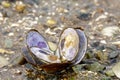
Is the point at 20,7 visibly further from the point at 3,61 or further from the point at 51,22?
the point at 3,61

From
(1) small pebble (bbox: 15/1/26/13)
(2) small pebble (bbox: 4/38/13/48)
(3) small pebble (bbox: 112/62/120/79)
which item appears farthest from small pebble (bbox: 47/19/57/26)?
(3) small pebble (bbox: 112/62/120/79)

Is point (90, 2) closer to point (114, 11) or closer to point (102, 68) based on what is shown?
point (114, 11)

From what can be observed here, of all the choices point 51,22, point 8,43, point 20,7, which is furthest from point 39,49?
point 20,7

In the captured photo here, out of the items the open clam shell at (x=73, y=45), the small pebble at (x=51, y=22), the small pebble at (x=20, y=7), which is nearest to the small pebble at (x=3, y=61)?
the open clam shell at (x=73, y=45)

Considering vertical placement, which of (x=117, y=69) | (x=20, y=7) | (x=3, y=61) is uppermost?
(x=20, y=7)

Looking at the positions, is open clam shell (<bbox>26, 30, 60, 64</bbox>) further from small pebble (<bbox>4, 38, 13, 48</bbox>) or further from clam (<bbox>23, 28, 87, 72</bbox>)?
small pebble (<bbox>4, 38, 13, 48</bbox>)

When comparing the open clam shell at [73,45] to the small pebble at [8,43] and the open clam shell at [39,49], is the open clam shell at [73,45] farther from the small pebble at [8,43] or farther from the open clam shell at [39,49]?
the small pebble at [8,43]

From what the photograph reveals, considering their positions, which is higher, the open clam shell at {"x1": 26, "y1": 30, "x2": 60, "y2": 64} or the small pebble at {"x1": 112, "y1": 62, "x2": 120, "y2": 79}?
the open clam shell at {"x1": 26, "y1": 30, "x2": 60, "y2": 64}

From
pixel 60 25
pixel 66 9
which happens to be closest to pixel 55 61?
pixel 60 25
